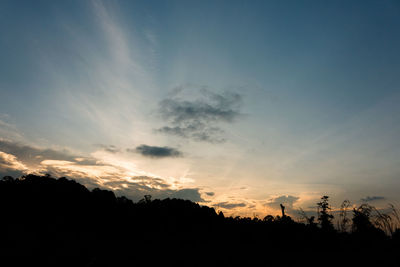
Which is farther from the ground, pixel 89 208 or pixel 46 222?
pixel 89 208

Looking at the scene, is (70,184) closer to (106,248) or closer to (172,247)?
(106,248)

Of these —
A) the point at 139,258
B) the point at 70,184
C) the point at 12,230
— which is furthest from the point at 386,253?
the point at 70,184

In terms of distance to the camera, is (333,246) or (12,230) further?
(12,230)

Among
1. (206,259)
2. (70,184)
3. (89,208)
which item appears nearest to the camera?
(206,259)

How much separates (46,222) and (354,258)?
806 inches

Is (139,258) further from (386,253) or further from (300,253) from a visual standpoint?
(386,253)

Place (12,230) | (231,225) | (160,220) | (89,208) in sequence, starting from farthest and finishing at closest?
(89,208)
(160,220)
(231,225)
(12,230)

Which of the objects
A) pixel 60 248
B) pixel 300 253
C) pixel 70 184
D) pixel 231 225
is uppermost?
pixel 70 184

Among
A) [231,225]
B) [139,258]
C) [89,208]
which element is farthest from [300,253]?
[89,208]

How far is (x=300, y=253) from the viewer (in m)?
10.8

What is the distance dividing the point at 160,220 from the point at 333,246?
1365 cm

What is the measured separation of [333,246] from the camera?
10742mm

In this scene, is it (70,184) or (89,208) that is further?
(70,184)

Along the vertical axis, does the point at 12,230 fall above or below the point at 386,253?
below
